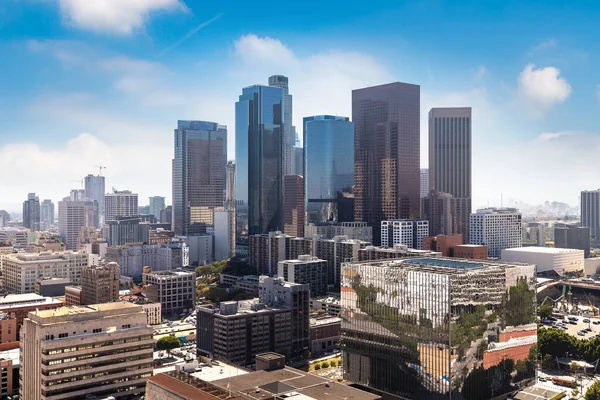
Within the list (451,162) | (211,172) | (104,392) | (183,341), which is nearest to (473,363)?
(104,392)

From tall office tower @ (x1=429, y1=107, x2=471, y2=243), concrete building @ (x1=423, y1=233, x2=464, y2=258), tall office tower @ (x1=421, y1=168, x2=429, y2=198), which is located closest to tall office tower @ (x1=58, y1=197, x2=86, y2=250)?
tall office tower @ (x1=421, y1=168, x2=429, y2=198)

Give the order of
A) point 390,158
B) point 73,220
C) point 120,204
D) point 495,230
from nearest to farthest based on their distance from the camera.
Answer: point 495,230
point 390,158
point 73,220
point 120,204

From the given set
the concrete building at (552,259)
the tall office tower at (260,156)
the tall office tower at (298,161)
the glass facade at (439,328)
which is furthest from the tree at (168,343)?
the tall office tower at (298,161)

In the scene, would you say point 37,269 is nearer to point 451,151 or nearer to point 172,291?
point 172,291

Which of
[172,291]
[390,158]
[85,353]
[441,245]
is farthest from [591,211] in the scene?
[85,353]

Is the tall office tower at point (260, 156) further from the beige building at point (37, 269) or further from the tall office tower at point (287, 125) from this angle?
the beige building at point (37, 269)

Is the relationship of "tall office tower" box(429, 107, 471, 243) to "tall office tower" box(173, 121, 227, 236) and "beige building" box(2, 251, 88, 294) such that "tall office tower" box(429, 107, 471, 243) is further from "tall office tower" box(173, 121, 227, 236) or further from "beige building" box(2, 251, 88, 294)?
"beige building" box(2, 251, 88, 294)

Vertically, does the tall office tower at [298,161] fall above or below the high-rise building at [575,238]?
above
